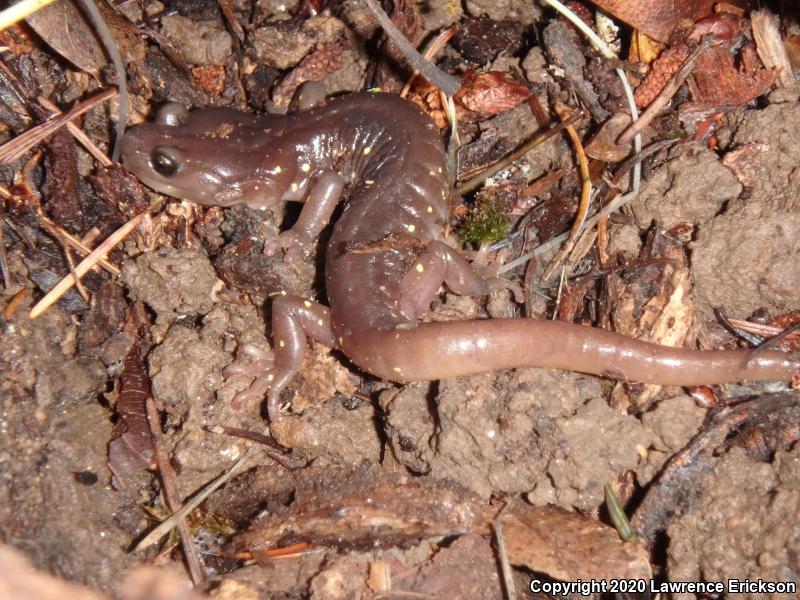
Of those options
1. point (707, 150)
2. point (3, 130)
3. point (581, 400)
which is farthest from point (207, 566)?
point (707, 150)

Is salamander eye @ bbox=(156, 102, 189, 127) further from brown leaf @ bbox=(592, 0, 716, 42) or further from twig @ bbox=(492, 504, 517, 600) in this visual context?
twig @ bbox=(492, 504, 517, 600)

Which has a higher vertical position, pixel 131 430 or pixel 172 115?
pixel 172 115

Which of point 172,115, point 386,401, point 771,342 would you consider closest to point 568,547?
point 386,401

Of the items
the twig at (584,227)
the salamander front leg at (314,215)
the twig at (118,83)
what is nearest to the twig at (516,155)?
the twig at (584,227)

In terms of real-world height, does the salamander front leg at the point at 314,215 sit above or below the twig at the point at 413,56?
below

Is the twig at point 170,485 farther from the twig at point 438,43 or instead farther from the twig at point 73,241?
the twig at point 438,43

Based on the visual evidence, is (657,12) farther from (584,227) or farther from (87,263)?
(87,263)
